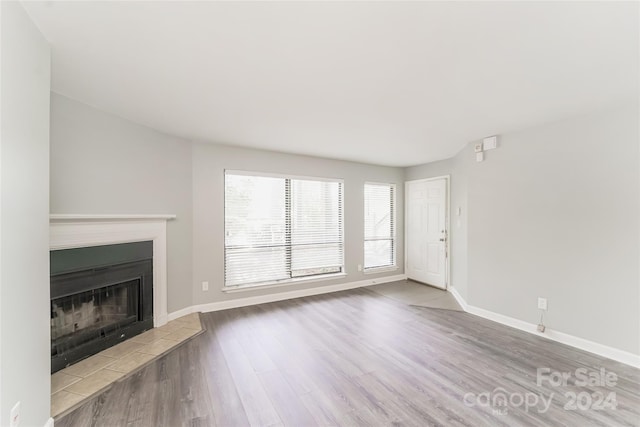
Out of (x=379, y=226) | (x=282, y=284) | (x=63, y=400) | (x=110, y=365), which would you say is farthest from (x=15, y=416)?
(x=379, y=226)

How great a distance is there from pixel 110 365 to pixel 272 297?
7.36 ft

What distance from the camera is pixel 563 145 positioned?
296 centimetres

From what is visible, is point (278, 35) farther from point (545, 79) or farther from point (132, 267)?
point (132, 267)

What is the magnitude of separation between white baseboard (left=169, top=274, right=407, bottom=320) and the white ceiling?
2.48 meters

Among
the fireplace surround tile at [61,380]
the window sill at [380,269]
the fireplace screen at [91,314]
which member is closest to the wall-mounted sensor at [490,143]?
the window sill at [380,269]

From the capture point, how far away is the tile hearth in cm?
202

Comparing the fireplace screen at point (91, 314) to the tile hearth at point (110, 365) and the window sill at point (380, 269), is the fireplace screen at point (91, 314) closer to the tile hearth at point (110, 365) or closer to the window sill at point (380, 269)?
the tile hearth at point (110, 365)

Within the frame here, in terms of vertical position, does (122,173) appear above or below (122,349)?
above

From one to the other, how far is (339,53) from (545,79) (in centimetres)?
163

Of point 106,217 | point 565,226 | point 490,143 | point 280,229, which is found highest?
point 490,143

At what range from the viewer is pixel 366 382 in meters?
2.24

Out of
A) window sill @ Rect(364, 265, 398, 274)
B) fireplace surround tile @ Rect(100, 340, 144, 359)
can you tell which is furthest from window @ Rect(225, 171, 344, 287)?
fireplace surround tile @ Rect(100, 340, 144, 359)

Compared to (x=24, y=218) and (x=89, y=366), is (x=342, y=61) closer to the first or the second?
(x=24, y=218)

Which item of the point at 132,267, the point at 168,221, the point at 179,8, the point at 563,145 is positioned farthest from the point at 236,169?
the point at 563,145
